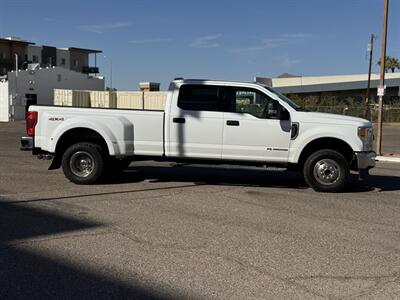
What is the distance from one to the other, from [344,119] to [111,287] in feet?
21.3

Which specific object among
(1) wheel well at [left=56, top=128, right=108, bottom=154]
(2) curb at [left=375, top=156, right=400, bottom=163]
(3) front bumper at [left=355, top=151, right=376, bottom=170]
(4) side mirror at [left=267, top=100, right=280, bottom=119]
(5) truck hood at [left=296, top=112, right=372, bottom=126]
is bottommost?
(2) curb at [left=375, top=156, right=400, bottom=163]

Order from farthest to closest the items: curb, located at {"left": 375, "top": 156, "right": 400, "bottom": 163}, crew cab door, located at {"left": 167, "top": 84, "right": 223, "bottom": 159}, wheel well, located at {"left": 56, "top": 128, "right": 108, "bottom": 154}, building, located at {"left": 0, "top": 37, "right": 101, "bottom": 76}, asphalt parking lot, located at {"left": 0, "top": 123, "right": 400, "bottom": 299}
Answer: building, located at {"left": 0, "top": 37, "right": 101, "bottom": 76}, curb, located at {"left": 375, "top": 156, "right": 400, "bottom": 163}, wheel well, located at {"left": 56, "top": 128, "right": 108, "bottom": 154}, crew cab door, located at {"left": 167, "top": 84, "right": 223, "bottom": 159}, asphalt parking lot, located at {"left": 0, "top": 123, "right": 400, "bottom": 299}

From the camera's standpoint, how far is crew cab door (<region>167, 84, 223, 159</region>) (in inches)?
397

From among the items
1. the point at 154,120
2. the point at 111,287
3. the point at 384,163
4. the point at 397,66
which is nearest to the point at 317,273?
the point at 111,287

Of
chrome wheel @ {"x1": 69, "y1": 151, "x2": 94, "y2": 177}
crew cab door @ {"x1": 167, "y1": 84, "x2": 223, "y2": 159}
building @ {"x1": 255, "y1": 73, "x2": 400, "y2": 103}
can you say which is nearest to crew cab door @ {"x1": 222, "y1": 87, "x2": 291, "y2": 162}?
crew cab door @ {"x1": 167, "y1": 84, "x2": 223, "y2": 159}

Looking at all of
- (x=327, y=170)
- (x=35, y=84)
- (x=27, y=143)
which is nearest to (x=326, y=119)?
(x=327, y=170)

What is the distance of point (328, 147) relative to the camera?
10.1 metres

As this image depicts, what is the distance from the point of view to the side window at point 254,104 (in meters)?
9.95

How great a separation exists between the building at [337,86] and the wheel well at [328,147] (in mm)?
70986

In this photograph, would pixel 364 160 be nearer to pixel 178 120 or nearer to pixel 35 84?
pixel 178 120

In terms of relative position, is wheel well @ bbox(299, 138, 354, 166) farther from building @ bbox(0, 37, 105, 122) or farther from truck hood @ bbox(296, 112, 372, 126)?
building @ bbox(0, 37, 105, 122)

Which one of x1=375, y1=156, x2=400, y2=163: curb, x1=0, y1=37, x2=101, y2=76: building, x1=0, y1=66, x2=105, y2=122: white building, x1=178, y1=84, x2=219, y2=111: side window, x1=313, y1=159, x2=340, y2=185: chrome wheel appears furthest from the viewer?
x1=0, y1=37, x2=101, y2=76: building

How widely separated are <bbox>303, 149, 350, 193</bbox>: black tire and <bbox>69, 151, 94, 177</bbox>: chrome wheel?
13.7 feet

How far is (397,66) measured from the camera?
109 metres
